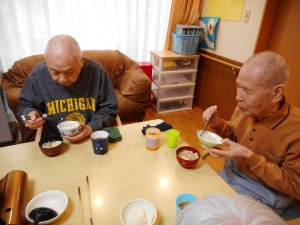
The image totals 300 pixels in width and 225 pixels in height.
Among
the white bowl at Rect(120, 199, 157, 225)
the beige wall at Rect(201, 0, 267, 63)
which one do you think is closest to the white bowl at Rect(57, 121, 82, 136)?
the white bowl at Rect(120, 199, 157, 225)

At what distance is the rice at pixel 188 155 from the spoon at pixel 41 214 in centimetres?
58

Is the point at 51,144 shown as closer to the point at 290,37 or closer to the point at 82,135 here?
the point at 82,135

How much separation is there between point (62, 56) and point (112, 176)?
71 cm

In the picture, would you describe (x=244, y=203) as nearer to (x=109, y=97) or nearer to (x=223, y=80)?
(x=109, y=97)

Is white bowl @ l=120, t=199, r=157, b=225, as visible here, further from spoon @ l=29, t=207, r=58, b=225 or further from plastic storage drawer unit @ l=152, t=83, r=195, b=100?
plastic storage drawer unit @ l=152, t=83, r=195, b=100

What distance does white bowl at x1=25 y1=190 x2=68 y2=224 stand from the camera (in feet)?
2.55

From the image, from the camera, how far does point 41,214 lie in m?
0.74

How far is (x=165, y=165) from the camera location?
103 cm

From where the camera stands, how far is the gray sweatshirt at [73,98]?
4.54 feet

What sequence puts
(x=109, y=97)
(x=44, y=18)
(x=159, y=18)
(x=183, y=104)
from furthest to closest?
(x=183, y=104) → (x=159, y=18) → (x=44, y=18) → (x=109, y=97)

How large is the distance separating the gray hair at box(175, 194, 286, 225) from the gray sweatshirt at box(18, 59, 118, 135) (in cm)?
96

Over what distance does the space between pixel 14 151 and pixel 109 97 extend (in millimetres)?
654

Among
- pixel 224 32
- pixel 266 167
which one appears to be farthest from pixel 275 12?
pixel 266 167

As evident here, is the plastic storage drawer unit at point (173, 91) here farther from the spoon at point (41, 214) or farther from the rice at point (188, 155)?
the spoon at point (41, 214)
